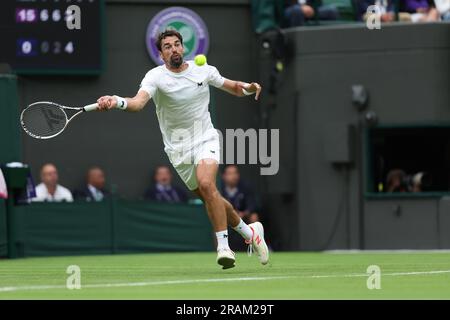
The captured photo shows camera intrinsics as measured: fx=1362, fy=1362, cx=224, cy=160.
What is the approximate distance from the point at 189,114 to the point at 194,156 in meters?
0.38

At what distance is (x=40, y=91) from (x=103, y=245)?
330 centimetres

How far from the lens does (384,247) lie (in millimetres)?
20844

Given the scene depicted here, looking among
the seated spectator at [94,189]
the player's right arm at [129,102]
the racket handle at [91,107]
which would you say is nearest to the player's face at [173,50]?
the player's right arm at [129,102]

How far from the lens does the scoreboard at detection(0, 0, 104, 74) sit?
1973cm

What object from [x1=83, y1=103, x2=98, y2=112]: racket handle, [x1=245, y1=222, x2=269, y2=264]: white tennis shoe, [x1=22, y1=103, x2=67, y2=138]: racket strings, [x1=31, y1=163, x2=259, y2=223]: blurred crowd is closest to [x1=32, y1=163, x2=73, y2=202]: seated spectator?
[x1=31, y1=163, x2=259, y2=223]: blurred crowd

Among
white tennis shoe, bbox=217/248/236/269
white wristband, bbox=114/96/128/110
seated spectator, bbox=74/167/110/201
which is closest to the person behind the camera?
white wristband, bbox=114/96/128/110

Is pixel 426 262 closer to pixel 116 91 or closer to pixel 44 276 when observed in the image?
pixel 44 276

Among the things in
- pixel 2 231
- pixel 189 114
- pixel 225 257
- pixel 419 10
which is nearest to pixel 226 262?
pixel 225 257

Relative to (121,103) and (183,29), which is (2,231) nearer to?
(121,103)

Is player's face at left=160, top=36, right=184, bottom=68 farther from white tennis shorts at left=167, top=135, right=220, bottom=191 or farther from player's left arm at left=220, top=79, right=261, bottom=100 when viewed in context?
white tennis shorts at left=167, top=135, right=220, bottom=191

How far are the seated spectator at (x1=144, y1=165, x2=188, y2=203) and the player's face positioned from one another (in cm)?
855

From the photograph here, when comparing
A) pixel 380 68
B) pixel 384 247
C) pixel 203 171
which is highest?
pixel 380 68

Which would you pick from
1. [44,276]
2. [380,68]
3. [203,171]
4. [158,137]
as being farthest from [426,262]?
[158,137]

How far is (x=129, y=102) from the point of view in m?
11.3
